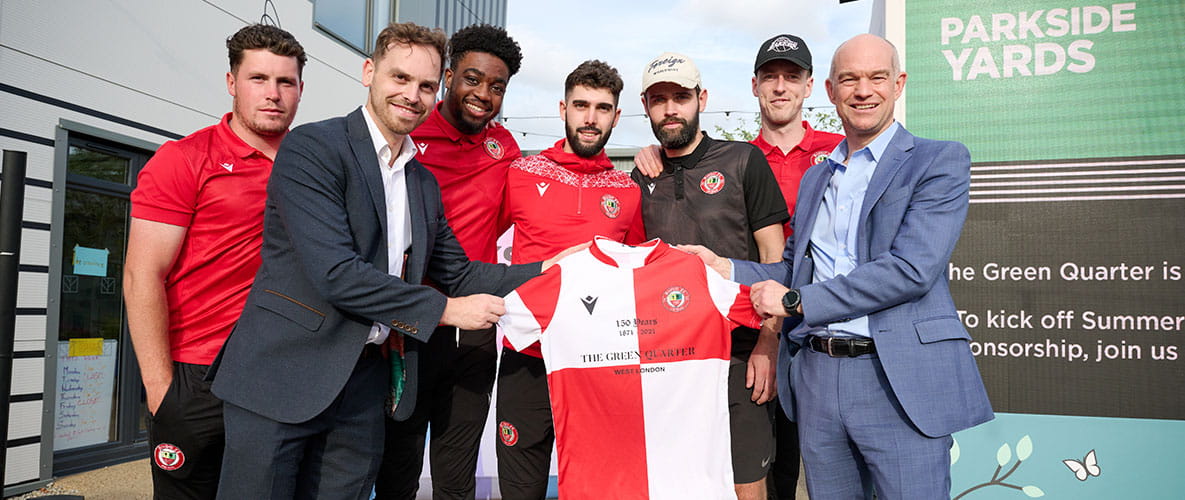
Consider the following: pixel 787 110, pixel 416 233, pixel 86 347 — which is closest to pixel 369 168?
pixel 416 233

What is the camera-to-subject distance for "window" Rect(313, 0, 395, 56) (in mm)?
8508

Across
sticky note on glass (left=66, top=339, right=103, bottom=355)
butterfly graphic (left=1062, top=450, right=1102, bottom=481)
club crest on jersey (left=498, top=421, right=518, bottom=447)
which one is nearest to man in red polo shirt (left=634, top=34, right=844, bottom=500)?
club crest on jersey (left=498, top=421, right=518, bottom=447)

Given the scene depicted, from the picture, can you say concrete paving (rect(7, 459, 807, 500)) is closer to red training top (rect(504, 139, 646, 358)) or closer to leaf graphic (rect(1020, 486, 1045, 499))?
leaf graphic (rect(1020, 486, 1045, 499))

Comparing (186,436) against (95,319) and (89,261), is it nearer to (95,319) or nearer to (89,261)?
(89,261)

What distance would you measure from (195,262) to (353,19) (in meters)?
7.60

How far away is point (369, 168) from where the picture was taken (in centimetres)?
226

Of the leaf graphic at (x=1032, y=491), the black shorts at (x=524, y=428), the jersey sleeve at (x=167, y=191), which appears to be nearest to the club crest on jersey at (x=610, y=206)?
Answer: the black shorts at (x=524, y=428)

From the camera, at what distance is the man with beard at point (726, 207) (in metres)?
2.95

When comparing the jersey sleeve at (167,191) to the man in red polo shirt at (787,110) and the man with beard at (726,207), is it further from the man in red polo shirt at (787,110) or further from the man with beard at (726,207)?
the man in red polo shirt at (787,110)

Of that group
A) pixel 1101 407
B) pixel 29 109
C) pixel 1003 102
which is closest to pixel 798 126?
pixel 1003 102

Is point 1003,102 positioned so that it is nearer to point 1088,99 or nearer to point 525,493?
point 1088,99

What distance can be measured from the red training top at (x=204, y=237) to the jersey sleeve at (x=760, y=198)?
2.03m

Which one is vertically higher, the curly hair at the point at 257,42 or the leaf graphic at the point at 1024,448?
the curly hair at the point at 257,42

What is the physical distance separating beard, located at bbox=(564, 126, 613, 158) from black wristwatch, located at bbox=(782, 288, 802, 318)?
46.1 inches
